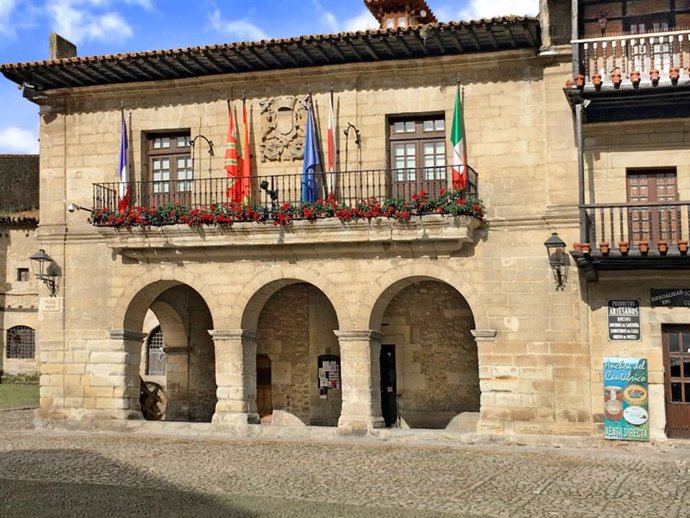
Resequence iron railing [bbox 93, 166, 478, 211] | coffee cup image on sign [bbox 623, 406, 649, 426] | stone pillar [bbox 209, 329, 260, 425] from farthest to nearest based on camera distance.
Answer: stone pillar [bbox 209, 329, 260, 425], iron railing [bbox 93, 166, 478, 211], coffee cup image on sign [bbox 623, 406, 649, 426]

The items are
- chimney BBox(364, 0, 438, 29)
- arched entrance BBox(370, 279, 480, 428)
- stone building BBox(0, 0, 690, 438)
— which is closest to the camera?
stone building BBox(0, 0, 690, 438)

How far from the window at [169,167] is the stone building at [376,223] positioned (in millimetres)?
44

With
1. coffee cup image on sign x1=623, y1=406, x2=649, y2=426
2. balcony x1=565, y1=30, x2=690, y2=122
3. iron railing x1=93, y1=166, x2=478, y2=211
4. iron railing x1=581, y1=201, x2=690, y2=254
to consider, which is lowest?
coffee cup image on sign x1=623, y1=406, x2=649, y2=426

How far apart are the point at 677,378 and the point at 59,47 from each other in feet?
42.3

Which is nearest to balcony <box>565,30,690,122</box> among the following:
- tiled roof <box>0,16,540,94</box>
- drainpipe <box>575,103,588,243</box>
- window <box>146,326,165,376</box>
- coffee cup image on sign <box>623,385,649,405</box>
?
drainpipe <box>575,103,588,243</box>

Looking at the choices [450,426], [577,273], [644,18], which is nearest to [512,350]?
[577,273]

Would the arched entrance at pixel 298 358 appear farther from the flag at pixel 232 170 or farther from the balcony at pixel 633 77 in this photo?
the balcony at pixel 633 77

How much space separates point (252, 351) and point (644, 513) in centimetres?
876

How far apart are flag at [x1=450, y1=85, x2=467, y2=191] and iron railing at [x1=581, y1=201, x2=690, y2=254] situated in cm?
206

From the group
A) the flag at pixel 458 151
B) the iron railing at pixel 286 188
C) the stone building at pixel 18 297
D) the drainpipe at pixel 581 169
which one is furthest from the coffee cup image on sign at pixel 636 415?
the stone building at pixel 18 297

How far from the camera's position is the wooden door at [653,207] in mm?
14016

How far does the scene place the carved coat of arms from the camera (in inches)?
652

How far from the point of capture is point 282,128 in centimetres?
1666

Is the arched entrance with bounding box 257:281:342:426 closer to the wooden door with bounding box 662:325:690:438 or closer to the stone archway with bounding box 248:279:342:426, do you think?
the stone archway with bounding box 248:279:342:426
